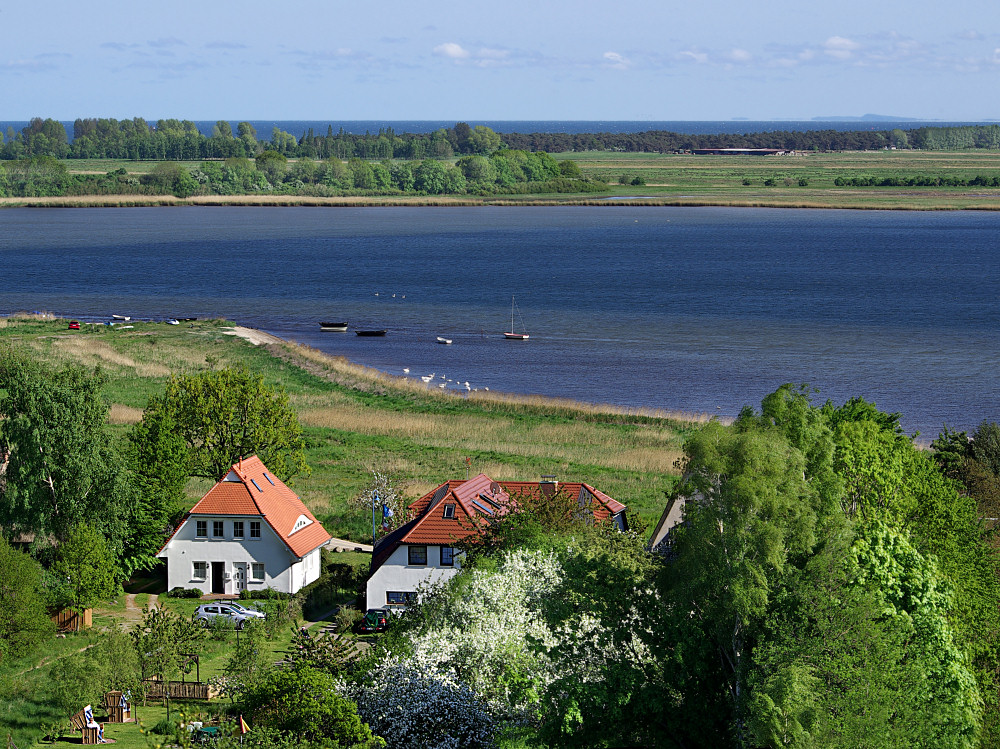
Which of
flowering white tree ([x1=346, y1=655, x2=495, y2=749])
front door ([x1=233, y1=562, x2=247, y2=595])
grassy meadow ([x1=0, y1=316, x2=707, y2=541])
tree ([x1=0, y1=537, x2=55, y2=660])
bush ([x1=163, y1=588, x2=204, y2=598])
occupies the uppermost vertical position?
flowering white tree ([x1=346, y1=655, x2=495, y2=749])

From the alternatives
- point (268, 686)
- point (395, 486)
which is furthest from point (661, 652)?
point (395, 486)

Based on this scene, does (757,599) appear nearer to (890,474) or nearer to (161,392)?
(890,474)

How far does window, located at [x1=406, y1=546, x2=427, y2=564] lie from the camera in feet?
138

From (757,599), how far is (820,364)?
263 ft

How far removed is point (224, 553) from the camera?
45.0m

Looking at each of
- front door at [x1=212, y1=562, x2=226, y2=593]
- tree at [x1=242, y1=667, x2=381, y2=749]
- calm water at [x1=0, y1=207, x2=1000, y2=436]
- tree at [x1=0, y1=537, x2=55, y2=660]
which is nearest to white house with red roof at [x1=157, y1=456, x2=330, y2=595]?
front door at [x1=212, y1=562, x2=226, y2=593]

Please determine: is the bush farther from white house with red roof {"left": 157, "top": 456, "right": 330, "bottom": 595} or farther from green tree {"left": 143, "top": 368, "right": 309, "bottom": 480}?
green tree {"left": 143, "top": 368, "right": 309, "bottom": 480}

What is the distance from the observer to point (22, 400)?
1710 inches

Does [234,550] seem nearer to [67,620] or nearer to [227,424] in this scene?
[67,620]

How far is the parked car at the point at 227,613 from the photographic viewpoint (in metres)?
40.2

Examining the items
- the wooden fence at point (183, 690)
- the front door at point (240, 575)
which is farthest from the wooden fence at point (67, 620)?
the wooden fence at point (183, 690)

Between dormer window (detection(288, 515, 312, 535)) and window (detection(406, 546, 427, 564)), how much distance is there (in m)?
5.77

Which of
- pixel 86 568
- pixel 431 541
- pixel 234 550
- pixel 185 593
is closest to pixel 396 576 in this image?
pixel 431 541

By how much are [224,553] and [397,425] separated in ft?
95.6
